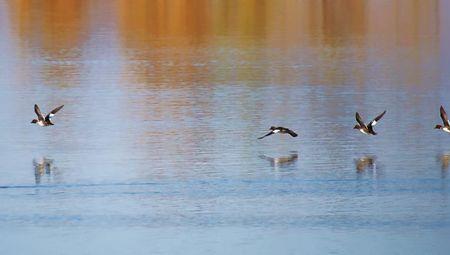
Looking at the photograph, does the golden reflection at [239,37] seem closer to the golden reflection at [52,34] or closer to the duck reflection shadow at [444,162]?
the golden reflection at [52,34]

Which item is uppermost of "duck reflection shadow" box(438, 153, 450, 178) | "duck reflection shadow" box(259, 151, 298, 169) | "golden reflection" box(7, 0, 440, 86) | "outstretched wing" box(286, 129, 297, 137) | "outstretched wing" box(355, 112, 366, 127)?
"golden reflection" box(7, 0, 440, 86)

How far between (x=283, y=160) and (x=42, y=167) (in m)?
2.51

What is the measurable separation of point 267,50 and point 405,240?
13.2 meters

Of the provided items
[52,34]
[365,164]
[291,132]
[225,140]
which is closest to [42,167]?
[225,140]

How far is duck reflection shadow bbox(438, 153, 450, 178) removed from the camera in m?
14.7

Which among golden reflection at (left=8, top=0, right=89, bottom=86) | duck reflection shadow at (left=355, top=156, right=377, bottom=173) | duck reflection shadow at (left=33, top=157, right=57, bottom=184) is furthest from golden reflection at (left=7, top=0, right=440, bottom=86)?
duck reflection shadow at (left=33, top=157, right=57, bottom=184)

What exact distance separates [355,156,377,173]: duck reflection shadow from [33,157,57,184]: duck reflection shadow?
3.13 metres

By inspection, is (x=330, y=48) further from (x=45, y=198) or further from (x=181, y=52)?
(x=45, y=198)

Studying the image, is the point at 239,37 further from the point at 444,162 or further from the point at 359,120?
the point at 444,162

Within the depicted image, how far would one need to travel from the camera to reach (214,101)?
19562mm

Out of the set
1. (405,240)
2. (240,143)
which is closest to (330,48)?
(240,143)

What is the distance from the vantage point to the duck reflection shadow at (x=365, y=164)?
14992mm

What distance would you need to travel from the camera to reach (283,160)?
50.9 feet

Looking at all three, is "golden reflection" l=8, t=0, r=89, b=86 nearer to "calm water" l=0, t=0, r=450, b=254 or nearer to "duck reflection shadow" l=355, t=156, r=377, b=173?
"calm water" l=0, t=0, r=450, b=254
